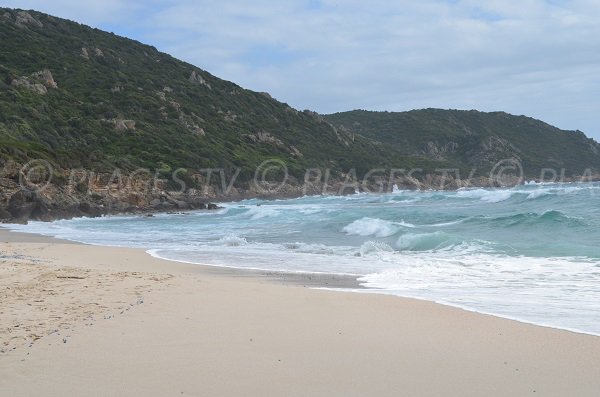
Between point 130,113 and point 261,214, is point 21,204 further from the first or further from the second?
point 130,113

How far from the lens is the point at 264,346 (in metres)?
6.17

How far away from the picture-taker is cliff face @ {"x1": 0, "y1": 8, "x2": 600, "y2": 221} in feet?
125

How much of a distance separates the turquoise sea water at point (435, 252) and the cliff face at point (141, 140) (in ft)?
24.6

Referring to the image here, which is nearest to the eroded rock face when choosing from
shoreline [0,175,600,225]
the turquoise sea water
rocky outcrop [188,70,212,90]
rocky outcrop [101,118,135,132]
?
rocky outcrop [188,70,212,90]

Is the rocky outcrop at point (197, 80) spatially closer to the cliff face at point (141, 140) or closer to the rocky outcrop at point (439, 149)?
the cliff face at point (141, 140)

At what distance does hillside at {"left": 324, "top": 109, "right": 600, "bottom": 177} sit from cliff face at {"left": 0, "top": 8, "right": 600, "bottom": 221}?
29.0 feet

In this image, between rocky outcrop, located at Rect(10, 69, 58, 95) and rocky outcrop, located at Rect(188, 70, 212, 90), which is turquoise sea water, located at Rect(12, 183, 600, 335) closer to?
rocky outcrop, located at Rect(10, 69, 58, 95)

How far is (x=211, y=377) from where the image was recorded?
16.9 feet

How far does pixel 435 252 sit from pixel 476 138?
117741 mm

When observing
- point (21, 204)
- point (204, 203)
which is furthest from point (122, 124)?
point (21, 204)

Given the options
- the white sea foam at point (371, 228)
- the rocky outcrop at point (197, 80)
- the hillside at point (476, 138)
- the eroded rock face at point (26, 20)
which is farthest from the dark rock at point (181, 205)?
the hillside at point (476, 138)

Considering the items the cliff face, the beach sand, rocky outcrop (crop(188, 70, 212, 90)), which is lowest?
the beach sand

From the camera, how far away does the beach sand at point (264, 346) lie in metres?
4.99

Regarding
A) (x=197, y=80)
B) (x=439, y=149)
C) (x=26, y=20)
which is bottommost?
(x=439, y=149)
